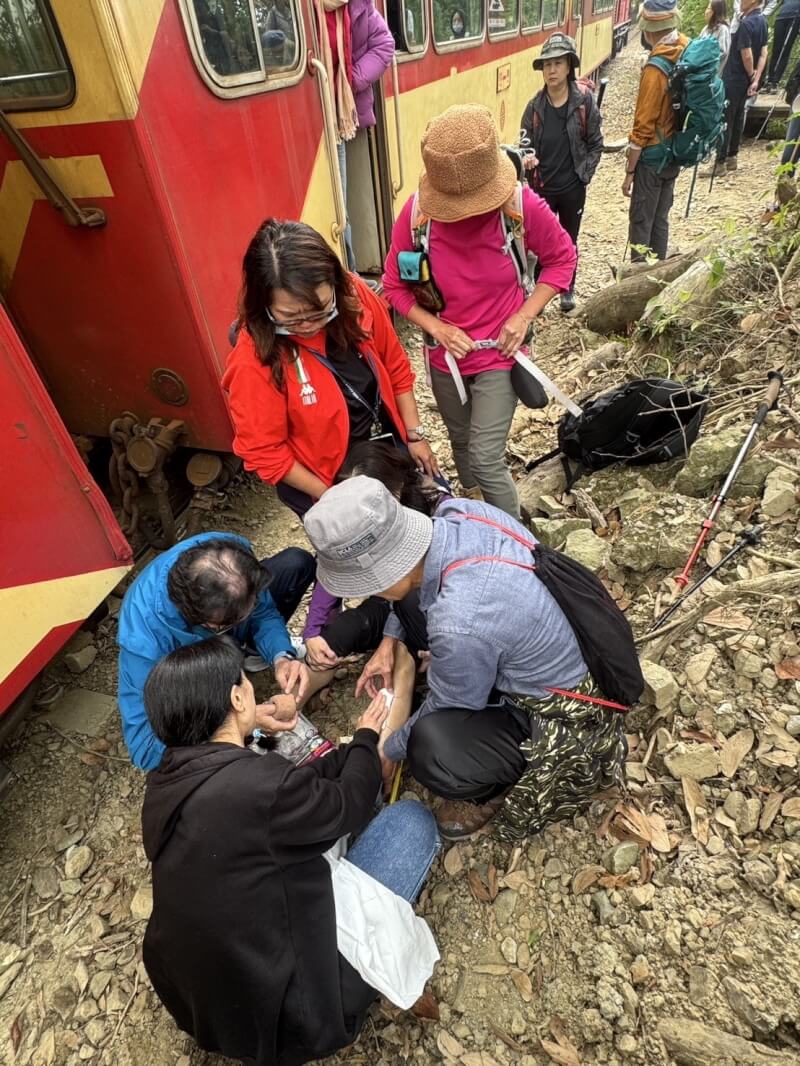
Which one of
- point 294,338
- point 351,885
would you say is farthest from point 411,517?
point 351,885

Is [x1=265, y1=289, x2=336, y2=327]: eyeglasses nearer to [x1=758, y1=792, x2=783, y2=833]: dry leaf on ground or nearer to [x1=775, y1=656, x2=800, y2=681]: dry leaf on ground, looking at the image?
[x1=775, y1=656, x2=800, y2=681]: dry leaf on ground

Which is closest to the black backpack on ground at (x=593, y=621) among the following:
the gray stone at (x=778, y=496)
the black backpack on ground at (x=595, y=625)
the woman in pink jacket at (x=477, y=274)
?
the black backpack on ground at (x=595, y=625)

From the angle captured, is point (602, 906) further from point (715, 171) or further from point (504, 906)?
point (715, 171)

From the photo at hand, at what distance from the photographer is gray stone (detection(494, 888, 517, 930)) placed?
2.05m

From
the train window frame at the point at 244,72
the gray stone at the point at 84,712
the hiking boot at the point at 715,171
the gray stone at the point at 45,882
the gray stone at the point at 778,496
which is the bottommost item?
the hiking boot at the point at 715,171

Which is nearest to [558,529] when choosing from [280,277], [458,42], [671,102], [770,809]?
[770,809]

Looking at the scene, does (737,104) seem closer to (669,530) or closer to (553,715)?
(669,530)

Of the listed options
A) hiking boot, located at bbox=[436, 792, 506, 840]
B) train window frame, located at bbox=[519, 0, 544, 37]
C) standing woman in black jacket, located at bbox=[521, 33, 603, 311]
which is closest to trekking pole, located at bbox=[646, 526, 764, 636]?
hiking boot, located at bbox=[436, 792, 506, 840]

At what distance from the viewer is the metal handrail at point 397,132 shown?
454 cm

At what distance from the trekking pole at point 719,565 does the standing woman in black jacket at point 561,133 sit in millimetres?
3466

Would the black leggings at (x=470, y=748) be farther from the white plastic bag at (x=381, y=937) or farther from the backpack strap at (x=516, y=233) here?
the backpack strap at (x=516, y=233)

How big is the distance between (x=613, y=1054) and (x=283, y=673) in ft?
5.38

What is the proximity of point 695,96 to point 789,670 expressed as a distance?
4354 mm

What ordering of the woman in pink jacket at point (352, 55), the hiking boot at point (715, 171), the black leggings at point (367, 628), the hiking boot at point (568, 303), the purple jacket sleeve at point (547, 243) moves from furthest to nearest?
1. the hiking boot at point (715, 171)
2. the hiking boot at point (568, 303)
3. the woman in pink jacket at point (352, 55)
4. the purple jacket sleeve at point (547, 243)
5. the black leggings at point (367, 628)
